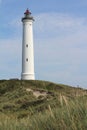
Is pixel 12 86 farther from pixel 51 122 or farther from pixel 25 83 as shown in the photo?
pixel 51 122

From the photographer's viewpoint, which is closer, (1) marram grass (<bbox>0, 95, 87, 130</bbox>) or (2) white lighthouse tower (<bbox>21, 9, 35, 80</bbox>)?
(1) marram grass (<bbox>0, 95, 87, 130</bbox>)

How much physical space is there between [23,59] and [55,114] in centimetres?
4293

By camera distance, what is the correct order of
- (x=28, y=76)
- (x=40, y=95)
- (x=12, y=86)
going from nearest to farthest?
(x=40, y=95), (x=12, y=86), (x=28, y=76)

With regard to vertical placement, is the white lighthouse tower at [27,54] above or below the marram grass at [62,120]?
above

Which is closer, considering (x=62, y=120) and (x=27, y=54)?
(x=62, y=120)

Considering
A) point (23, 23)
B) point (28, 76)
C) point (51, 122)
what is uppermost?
point (23, 23)

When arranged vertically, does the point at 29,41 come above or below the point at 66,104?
above

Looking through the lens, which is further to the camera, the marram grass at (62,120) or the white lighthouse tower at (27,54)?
the white lighthouse tower at (27,54)

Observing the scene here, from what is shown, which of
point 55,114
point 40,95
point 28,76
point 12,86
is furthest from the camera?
point 28,76

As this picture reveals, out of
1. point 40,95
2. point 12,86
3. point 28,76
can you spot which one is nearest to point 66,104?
point 40,95

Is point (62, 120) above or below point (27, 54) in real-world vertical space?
below

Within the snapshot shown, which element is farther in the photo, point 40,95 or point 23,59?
point 23,59

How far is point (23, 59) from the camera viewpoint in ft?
165

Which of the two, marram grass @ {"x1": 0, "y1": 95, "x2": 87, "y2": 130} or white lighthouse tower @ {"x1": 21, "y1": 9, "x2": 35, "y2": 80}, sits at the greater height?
white lighthouse tower @ {"x1": 21, "y1": 9, "x2": 35, "y2": 80}
